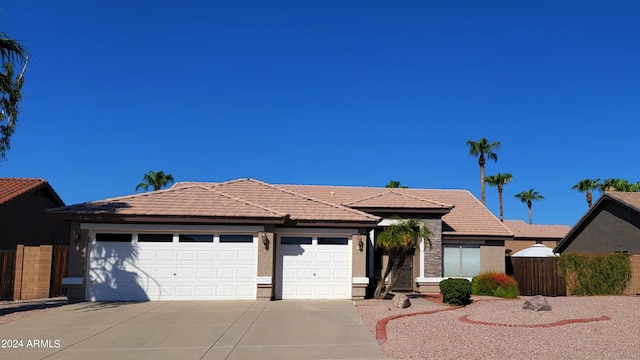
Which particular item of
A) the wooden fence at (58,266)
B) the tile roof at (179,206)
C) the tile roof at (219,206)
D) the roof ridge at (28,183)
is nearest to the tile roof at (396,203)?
the tile roof at (219,206)

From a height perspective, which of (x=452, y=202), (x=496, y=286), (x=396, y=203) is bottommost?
(x=496, y=286)

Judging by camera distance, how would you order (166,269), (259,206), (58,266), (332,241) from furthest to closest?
(58,266) < (332,241) < (259,206) < (166,269)

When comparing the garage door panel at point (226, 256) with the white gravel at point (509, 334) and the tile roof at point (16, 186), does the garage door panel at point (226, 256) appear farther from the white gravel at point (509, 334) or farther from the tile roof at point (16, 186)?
the tile roof at point (16, 186)

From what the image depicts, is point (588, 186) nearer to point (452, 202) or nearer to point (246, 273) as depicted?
point (452, 202)

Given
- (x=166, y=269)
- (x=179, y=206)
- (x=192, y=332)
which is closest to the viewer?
(x=192, y=332)

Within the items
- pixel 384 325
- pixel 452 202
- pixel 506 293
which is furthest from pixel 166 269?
pixel 452 202

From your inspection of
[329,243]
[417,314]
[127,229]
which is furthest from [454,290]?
[127,229]

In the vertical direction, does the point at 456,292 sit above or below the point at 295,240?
below

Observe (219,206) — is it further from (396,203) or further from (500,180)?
(500,180)

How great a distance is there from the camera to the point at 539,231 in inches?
2014

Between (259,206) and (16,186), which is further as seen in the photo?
(16,186)

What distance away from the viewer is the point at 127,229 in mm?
17125

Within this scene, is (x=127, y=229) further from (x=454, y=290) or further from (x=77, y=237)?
(x=454, y=290)

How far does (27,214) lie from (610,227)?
29694 mm
